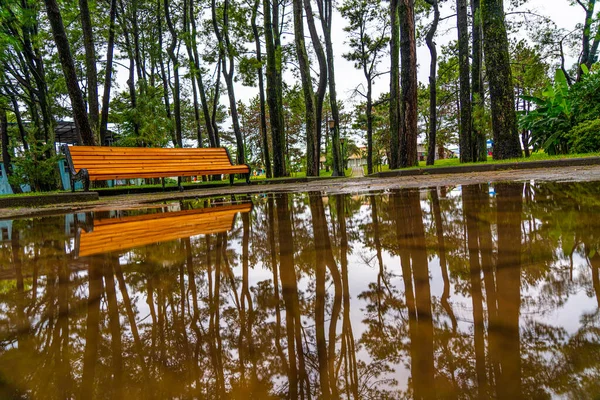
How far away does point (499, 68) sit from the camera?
26.1 feet

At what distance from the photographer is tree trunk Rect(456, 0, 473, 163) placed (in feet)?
36.1

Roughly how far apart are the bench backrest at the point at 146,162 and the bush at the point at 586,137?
Answer: 851cm

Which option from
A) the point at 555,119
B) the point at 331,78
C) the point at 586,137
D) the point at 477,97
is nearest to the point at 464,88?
the point at 477,97

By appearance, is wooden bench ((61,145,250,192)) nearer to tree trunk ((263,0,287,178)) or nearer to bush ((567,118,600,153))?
tree trunk ((263,0,287,178))

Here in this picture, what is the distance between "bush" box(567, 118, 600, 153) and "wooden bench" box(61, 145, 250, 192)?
27.9 feet

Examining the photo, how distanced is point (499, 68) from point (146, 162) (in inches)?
340

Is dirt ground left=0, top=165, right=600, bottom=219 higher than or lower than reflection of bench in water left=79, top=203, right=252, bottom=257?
higher

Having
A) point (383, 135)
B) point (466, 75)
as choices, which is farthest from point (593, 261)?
point (383, 135)

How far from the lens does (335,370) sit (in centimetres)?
67

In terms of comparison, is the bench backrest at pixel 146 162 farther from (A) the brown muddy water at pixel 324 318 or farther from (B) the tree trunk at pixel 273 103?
(A) the brown muddy water at pixel 324 318

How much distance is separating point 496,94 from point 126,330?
893cm

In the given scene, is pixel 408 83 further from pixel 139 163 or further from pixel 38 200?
pixel 38 200

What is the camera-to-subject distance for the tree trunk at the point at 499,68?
7.87 meters

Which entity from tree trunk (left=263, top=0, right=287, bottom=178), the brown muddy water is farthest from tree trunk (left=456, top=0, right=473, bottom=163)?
the brown muddy water
